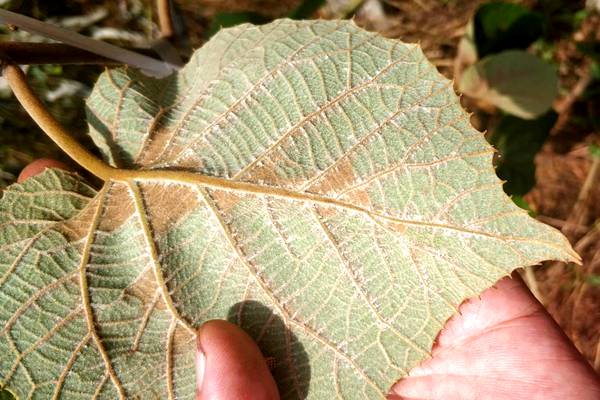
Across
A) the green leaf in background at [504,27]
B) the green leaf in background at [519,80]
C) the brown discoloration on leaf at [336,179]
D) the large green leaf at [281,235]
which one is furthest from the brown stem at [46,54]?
the green leaf in background at [504,27]

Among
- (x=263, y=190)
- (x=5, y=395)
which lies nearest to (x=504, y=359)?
(x=263, y=190)

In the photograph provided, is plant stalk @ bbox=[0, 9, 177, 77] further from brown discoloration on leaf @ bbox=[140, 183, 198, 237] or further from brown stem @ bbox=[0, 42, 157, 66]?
brown discoloration on leaf @ bbox=[140, 183, 198, 237]

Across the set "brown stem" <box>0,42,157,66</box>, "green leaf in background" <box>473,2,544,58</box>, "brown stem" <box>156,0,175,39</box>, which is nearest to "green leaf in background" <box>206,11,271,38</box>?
"brown stem" <box>156,0,175,39</box>

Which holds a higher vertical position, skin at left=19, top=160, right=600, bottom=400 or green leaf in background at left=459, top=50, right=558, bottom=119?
green leaf in background at left=459, top=50, right=558, bottom=119

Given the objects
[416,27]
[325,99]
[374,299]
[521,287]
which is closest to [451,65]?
[416,27]

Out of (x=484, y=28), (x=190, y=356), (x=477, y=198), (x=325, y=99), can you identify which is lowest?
(x=190, y=356)

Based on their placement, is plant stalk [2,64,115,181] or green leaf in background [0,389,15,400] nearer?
plant stalk [2,64,115,181]

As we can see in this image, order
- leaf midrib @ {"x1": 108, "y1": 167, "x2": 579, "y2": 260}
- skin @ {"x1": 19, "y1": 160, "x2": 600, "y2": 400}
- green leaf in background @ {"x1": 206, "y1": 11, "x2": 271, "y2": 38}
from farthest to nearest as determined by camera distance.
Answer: green leaf in background @ {"x1": 206, "y1": 11, "x2": 271, "y2": 38} < skin @ {"x1": 19, "y1": 160, "x2": 600, "y2": 400} < leaf midrib @ {"x1": 108, "y1": 167, "x2": 579, "y2": 260}

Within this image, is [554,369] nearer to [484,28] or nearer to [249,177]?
[249,177]
